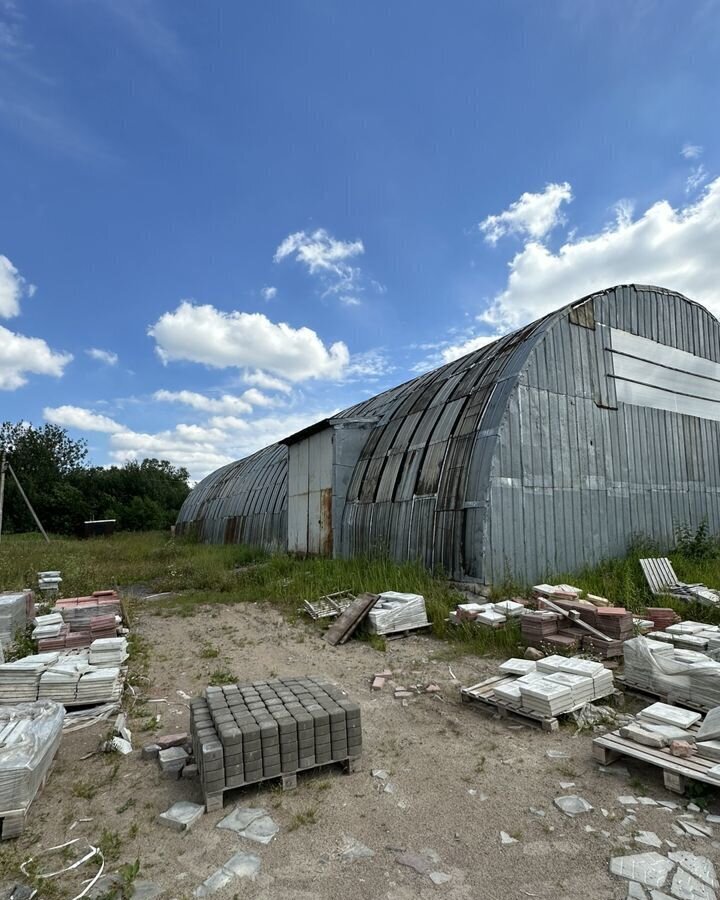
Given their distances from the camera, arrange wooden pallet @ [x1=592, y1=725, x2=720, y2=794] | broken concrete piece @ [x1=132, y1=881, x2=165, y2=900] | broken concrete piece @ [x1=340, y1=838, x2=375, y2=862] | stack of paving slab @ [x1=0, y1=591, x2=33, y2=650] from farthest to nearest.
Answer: stack of paving slab @ [x1=0, y1=591, x2=33, y2=650], wooden pallet @ [x1=592, y1=725, x2=720, y2=794], broken concrete piece @ [x1=340, y1=838, x2=375, y2=862], broken concrete piece @ [x1=132, y1=881, x2=165, y2=900]

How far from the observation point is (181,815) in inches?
168

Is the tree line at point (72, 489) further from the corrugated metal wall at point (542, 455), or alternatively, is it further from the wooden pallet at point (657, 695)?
the wooden pallet at point (657, 695)

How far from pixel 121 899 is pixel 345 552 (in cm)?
1278

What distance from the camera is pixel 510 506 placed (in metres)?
11.9

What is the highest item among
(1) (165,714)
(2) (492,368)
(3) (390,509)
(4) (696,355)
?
(4) (696,355)

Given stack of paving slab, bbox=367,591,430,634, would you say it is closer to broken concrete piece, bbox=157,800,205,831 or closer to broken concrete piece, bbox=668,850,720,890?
broken concrete piece, bbox=157,800,205,831

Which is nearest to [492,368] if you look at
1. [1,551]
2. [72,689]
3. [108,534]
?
[72,689]

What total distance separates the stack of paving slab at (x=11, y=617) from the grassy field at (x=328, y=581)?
3.27 meters

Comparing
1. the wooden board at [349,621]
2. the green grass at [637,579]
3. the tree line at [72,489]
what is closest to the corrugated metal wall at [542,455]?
the green grass at [637,579]

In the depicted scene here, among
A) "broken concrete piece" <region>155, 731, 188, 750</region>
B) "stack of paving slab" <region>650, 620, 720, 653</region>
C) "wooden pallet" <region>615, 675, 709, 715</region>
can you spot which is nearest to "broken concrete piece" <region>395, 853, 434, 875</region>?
"broken concrete piece" <region>155, 731, 188, 750</region>

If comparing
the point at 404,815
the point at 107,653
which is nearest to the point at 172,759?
the point at 404,815

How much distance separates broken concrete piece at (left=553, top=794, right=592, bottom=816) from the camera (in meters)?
4.24

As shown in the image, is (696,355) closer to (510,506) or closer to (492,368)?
(492,368)

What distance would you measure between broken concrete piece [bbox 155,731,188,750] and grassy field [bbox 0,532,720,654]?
181 inches
